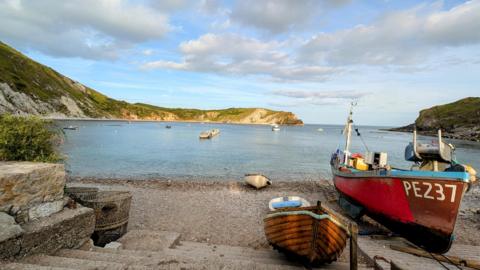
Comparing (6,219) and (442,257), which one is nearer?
(6,219)

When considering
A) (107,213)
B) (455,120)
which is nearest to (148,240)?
(107,213)

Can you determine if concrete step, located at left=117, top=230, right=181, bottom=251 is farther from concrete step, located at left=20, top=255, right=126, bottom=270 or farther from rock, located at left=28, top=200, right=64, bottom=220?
concrete step, located at left=20, top=255, right=126, bottom=270

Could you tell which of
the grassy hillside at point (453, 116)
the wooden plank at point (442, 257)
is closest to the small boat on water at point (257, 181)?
the wooden plank at point (442, 257)

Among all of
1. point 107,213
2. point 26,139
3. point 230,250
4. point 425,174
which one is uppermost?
point 26,139

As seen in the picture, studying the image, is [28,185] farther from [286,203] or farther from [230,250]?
[286,203]

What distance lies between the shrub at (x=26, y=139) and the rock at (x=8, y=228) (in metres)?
2.92

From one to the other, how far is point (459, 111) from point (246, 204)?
16562cm

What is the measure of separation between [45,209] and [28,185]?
655mm

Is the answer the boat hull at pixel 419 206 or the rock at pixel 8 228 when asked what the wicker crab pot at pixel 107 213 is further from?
the boat hull at pixel 419 206

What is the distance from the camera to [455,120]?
413 feet

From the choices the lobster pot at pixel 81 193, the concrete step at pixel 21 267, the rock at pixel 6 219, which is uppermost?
Answer: the rock at pixel 6 219

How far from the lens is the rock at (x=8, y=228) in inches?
177

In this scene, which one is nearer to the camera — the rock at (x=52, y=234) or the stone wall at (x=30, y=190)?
the rock at (x=52, y=234)

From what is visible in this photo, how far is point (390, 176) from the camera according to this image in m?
10.8
